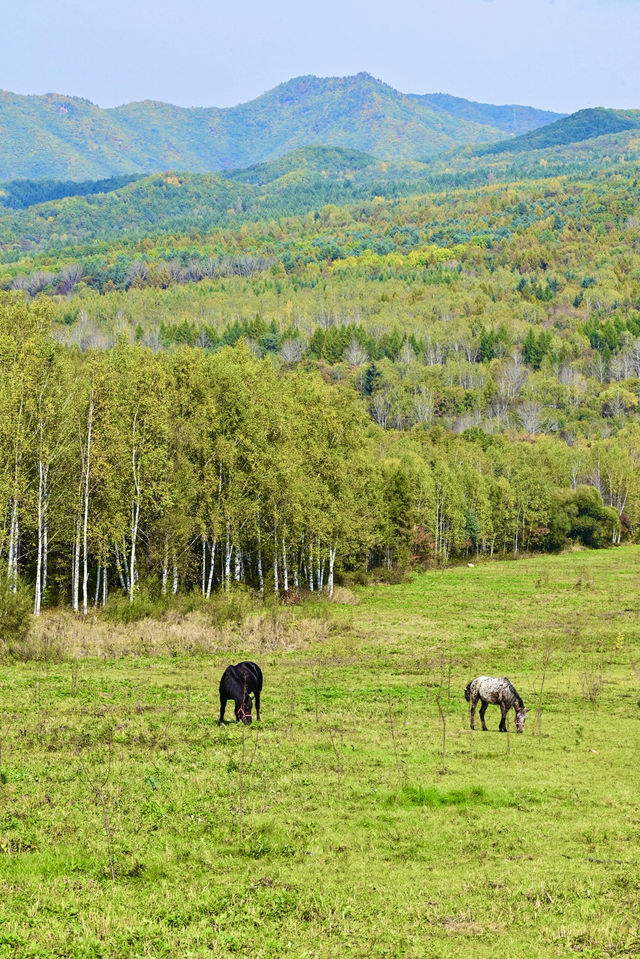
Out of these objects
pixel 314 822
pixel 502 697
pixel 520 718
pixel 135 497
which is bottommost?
pixel 520 718

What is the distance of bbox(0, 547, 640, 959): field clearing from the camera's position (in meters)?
11.1

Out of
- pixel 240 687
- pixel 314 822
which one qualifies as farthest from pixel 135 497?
pixel 314 822

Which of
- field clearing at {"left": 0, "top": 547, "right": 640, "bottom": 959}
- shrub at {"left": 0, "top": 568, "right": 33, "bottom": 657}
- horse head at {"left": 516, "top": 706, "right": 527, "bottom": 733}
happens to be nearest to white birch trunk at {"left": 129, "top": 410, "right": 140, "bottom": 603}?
shrub at {"left": 0, "top": 568, "right": 33, "bottom": 657}

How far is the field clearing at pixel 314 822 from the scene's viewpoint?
11.1 metres

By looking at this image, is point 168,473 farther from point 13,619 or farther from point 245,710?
point 245,710

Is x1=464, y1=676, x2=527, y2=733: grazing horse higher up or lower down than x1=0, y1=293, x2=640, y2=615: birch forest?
lower down

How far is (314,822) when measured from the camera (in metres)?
15.1

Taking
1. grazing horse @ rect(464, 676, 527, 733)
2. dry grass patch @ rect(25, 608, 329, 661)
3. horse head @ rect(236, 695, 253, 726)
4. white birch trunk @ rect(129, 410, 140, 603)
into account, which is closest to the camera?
horse head @ rect(236, 695, 253, 726)

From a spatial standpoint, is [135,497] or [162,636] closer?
[162,636]

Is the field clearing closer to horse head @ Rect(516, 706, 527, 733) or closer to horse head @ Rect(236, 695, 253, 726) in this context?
horse head @ Rect(236, 695, 253, 726)

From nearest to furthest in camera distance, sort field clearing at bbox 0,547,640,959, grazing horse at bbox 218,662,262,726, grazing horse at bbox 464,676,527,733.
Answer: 1. field clearing at bbox 0,547,640,959
2. grazing horse at bbox 218,662,262,726
3. grazing horse at bbox 464,676,527,733

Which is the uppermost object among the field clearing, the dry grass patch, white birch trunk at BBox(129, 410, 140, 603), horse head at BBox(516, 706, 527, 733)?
white birch trunk at BBox(129, 410, 140, 603)

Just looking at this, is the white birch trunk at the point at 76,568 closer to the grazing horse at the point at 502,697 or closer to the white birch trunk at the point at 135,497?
the white birch trunk at the point at 135,497

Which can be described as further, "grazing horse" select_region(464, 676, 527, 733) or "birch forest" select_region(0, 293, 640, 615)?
"birch forest" select_region(0, 293, 640, 615)
